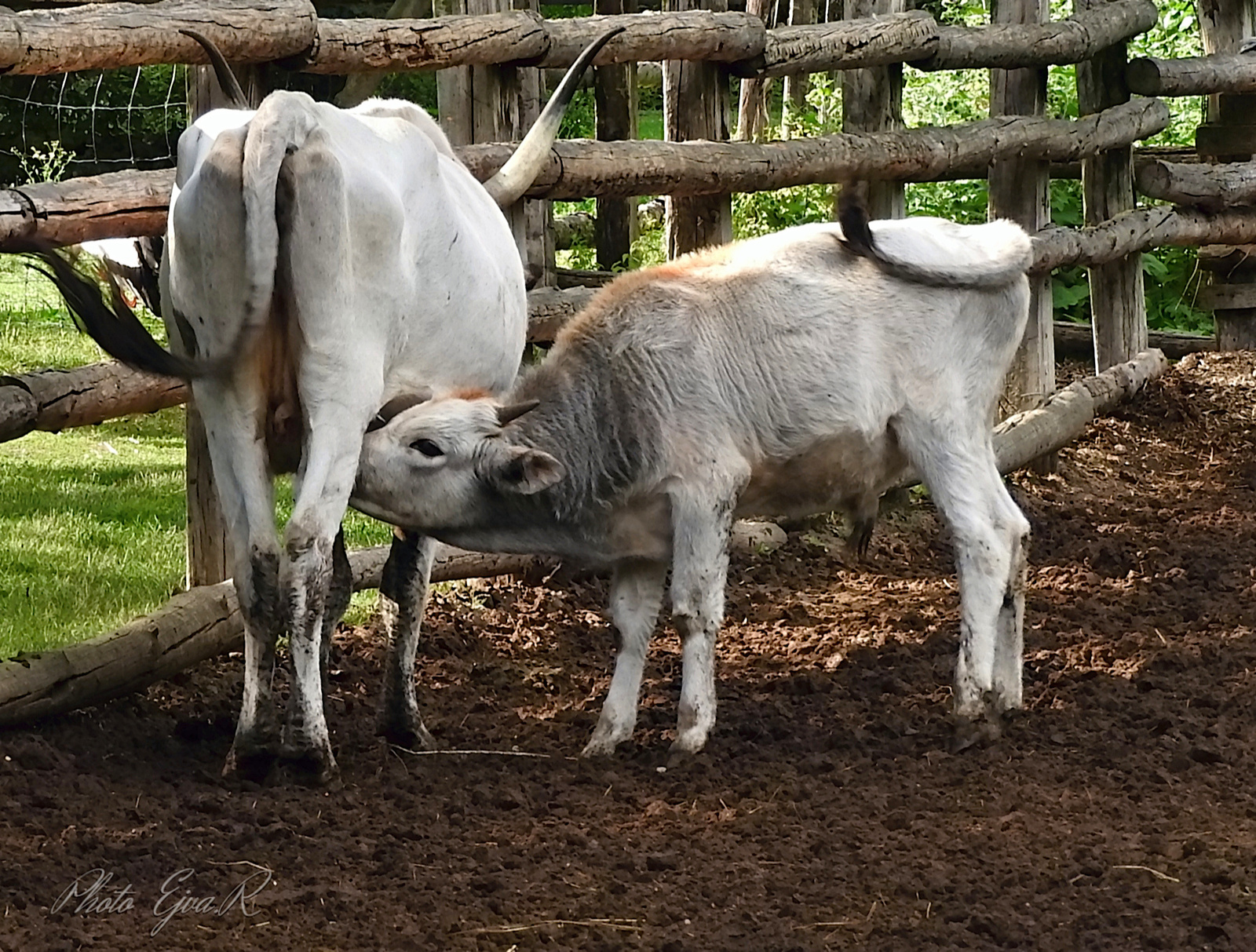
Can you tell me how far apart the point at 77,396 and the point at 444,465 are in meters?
1.23

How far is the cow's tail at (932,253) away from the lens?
552 centimetres

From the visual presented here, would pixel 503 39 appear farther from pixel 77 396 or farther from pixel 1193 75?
pixel 1193 75

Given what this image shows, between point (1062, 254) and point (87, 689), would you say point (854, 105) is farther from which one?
point (87, 689)

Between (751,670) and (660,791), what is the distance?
57.1 inches

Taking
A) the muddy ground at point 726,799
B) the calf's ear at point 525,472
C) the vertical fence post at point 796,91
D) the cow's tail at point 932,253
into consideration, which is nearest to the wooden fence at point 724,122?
the vertical fence post at point 796,91

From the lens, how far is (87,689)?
5.29 meters

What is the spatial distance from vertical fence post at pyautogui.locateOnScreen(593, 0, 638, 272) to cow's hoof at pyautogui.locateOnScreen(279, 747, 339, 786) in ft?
23.7

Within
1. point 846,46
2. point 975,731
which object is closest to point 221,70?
point 975,731

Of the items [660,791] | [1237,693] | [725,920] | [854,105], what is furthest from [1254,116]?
[725,920]

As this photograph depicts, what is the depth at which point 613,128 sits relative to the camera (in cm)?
1192

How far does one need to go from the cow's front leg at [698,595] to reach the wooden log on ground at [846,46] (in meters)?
3.14

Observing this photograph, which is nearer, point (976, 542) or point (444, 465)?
point (444, 465)

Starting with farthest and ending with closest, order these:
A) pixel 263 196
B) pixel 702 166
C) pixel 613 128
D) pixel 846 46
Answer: pixel 613 128 → pixel 846 46 → pixel 702 166 → pixel 263 196
